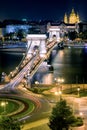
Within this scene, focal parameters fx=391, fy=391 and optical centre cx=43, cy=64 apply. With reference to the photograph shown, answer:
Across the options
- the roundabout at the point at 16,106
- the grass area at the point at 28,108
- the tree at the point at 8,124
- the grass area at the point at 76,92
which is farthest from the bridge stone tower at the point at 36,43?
the tree at the point at 8,124

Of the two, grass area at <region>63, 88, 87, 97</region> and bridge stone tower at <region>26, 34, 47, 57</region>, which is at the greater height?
bridge stone tower at <region>26, 34, 47, 57</region>

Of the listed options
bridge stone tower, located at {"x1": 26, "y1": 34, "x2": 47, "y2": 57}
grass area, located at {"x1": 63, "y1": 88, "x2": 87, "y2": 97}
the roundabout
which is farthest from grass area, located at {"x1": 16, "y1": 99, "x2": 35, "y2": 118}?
bridge stone tower, located at {"x1": 26, "y1": 34, "x2": 47, "y2": 57}

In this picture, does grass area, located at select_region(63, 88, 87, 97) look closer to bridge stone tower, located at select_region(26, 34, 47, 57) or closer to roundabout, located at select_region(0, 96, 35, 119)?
roundabout, located at select_region(0, 96, 35, 119)

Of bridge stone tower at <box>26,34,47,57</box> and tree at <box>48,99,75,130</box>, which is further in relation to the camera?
bridge stone tower at <box>26,34,47,57</box>

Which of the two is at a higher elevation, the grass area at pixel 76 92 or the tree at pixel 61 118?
the grass area at pixel 76 92

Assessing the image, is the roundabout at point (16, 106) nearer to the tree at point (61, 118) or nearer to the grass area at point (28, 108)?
the grass area at point (28, 108)

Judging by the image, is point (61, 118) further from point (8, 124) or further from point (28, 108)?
point (28, 108)

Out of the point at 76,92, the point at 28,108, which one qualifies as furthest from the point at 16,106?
the point at 76,92

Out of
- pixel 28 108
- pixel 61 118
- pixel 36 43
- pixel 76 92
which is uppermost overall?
pixel 36 43
